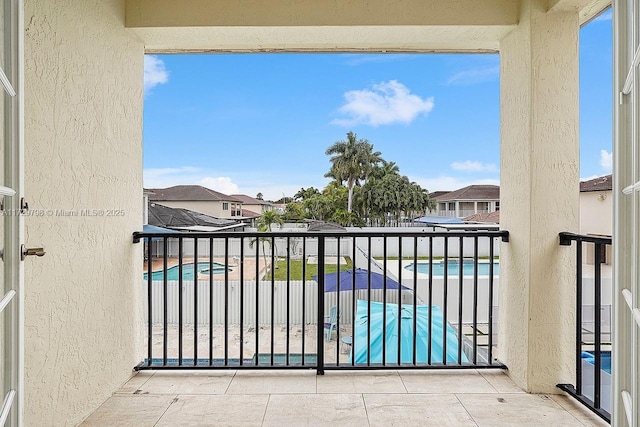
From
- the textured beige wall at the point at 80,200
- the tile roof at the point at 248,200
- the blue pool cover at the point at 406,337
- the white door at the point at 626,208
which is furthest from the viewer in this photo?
the blue pool cover at the point at 406,337

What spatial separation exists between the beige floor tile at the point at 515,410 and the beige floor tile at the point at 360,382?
363 mm

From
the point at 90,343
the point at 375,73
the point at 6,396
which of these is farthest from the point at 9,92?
the point at 375,73

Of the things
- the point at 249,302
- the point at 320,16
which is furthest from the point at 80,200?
the point at 249,302

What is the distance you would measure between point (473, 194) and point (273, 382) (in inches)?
72.2

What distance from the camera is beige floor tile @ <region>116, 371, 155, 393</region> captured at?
2199mm

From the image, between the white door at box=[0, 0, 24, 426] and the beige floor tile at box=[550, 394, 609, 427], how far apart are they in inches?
91.3

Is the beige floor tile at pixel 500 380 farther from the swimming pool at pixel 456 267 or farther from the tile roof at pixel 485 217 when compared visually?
the tile roof at pixel 485 217

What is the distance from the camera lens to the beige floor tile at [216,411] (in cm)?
189

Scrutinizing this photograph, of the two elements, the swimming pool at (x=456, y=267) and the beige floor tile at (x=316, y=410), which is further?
the swimming pool at (x=456, y=267)

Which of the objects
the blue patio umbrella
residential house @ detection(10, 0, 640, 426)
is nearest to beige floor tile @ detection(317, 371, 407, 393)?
residential house @ detection(10, 0, 640, 426)

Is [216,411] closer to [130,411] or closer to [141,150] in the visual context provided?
[130,411]

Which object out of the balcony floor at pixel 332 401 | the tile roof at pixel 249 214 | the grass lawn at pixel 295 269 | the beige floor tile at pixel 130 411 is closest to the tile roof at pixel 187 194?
the tile roof at pixel 249 214

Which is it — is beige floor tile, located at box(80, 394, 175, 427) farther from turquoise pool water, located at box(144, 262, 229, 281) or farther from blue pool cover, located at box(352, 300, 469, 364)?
blue pool cover, located at box(352, 300, 469, 364)

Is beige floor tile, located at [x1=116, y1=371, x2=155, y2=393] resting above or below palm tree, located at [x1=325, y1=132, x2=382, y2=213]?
below
